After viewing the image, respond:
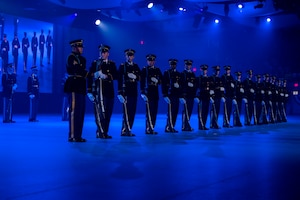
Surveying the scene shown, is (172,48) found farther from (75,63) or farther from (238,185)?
(238,185)

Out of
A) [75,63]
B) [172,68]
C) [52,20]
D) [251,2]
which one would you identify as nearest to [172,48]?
[251,2]

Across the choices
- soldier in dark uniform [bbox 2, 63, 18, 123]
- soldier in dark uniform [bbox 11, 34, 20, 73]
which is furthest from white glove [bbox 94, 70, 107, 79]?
soldier in dark uniform [bbox 11, 34, 20, 73]

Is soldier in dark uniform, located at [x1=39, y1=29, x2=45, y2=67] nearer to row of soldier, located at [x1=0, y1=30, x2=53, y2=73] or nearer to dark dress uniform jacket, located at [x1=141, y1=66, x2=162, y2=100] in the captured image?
row of soldier, located at [x1=0, y1=30, x2=53, y2=73]

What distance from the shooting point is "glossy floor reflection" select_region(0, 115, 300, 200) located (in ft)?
13.8

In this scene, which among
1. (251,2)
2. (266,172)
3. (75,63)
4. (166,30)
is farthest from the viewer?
(166,30)

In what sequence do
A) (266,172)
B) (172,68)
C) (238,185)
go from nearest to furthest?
(238,185), (266,172), (172,68)

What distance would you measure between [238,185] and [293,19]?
27940mm

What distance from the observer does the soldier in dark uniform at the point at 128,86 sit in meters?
10.8

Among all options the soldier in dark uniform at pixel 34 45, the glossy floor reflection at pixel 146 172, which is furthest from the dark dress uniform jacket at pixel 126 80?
the soldier in dark uniform at pixel 34 45

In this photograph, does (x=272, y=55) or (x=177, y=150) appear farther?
(x=272, y=55)

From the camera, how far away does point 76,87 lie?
8984mm

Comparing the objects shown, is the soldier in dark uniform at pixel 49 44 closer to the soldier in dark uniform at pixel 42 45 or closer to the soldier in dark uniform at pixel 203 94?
the soldier in dark uniform at pixel 42 45

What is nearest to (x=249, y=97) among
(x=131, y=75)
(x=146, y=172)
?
(x=131, y=75)

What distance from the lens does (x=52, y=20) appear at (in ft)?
79.0
